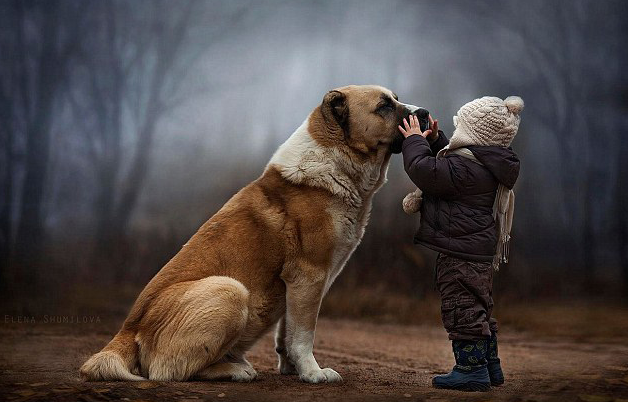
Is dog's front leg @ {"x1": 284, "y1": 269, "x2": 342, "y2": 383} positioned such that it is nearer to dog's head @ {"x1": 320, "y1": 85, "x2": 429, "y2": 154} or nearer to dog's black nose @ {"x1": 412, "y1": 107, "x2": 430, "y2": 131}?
dog's head @ {"x1": 320, "y1": 85, "x2": 429, "y2": 154}

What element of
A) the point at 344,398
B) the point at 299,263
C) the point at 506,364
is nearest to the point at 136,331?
the point at 299,263

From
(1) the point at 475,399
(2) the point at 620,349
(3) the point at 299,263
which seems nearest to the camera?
(1) the point at 475,399

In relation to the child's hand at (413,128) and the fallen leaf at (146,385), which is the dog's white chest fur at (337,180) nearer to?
the child's hand at (413,128)

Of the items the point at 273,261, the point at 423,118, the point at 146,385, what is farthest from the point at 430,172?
the point at 146,385

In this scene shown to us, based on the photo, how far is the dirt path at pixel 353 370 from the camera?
391cm

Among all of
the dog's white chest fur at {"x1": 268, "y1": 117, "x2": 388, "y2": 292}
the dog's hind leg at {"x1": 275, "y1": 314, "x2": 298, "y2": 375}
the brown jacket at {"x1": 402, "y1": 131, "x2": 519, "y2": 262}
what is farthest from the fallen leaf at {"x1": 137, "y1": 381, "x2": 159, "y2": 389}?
the brown jacket at {"x1": 402, "y1": 131, "x2": 519, "y2": 262}

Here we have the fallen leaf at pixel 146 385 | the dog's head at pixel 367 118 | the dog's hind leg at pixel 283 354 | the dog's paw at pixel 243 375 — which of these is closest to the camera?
Result: the fallen leaf at pixel 146 385

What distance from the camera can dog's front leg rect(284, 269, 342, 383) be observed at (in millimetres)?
4465

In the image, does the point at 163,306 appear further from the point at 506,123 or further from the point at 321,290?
the point at 506,123

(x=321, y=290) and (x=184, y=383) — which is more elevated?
Result: (x=321, y=290)

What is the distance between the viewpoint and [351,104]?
4.79 metres

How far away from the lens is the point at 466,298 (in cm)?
416

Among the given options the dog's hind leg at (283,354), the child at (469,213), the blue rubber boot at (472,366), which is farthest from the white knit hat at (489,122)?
the dog's hind leg at (283,354)

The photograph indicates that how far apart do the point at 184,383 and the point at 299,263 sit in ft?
3.49
